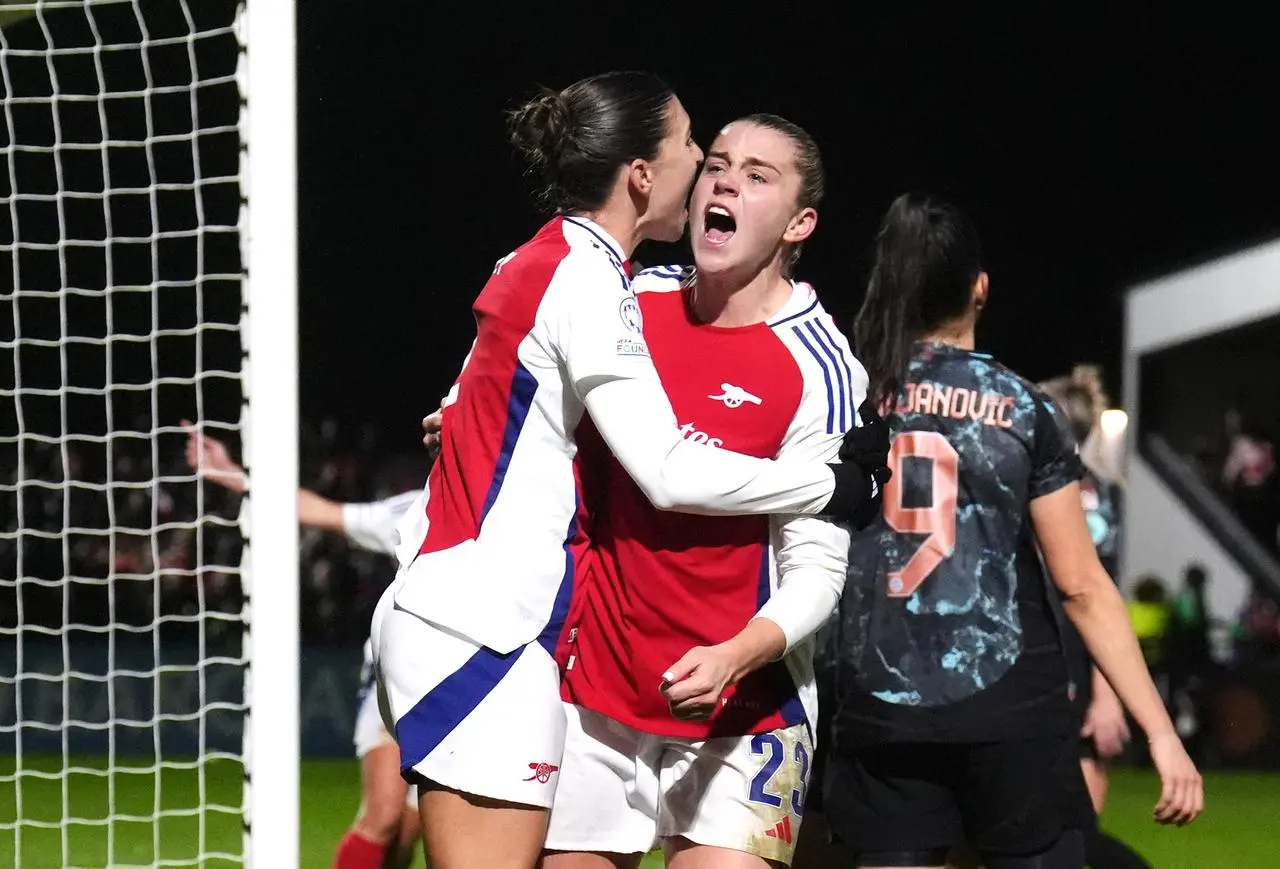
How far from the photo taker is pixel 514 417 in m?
2.47

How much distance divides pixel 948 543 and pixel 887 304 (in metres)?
0.47

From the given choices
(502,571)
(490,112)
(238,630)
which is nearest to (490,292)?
(502,571)

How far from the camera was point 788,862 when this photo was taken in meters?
2.66

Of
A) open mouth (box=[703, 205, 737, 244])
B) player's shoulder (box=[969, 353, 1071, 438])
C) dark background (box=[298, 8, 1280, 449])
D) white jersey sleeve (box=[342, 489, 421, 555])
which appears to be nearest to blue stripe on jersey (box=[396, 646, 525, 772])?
open mouth (box=[703, 205, 737, 244])

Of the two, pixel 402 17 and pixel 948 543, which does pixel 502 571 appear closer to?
pixel 948 543

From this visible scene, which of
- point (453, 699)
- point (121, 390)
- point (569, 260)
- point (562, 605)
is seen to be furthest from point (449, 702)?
point (121, 390)

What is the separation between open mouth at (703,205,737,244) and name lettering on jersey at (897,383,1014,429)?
1.89ft

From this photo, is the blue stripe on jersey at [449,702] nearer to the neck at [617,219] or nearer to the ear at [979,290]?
the neck at [617,219]

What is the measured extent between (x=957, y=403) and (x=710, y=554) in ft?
2.34

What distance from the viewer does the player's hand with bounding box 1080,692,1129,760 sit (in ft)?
13.4

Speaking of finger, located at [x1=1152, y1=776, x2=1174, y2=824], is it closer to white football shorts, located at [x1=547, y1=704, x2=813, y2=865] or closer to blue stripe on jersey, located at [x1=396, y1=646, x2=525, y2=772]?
white football shorts, located at [x1=547, y1=704, x2=813, y2=865]

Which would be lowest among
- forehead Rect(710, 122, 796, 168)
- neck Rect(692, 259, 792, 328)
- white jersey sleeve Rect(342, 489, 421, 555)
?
white jersey sleeve Rect(342, 489, 421, 555)

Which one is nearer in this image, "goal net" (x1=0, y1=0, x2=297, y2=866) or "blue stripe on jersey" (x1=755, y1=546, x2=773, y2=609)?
"blue stripe on jersey" (x1=755, y1=546, x2=773, y2=609)

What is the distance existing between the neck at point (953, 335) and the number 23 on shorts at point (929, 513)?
208mm
